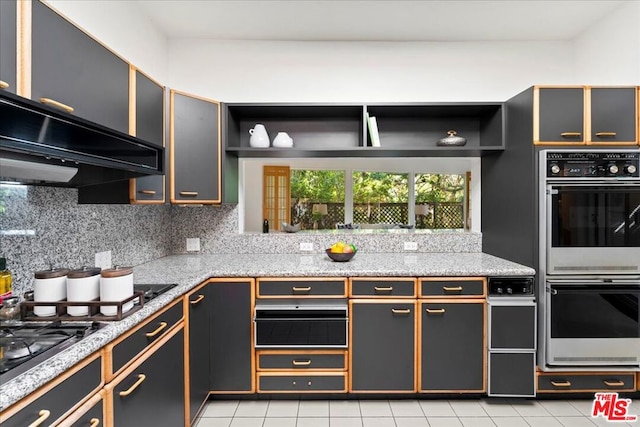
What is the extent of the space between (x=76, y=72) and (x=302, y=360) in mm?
1955

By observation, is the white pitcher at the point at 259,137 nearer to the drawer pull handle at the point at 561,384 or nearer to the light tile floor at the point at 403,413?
the light tile floor at the point at 403,413

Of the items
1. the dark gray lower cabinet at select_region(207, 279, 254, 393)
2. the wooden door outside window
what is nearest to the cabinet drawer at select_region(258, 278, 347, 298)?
the dark gray lower cabinet at select_region(207, 279, 254, 393)

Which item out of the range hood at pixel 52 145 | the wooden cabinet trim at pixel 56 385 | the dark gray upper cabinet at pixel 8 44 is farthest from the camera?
the dark gray upper cabinet at pixel 8 44

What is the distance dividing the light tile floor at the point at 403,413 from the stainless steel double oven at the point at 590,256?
1.04 feet

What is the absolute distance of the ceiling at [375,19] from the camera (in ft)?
7.67

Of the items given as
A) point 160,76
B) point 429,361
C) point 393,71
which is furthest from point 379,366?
point 160,76

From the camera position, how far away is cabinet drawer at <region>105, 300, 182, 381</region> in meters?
1.19

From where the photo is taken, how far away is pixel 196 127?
2.36m

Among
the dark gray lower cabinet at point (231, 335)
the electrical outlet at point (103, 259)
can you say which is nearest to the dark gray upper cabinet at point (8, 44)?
the electrical outlet at point (103, 259)

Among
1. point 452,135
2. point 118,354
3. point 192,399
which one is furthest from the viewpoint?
point 452,135

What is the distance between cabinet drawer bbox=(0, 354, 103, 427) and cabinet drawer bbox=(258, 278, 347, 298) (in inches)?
44.1

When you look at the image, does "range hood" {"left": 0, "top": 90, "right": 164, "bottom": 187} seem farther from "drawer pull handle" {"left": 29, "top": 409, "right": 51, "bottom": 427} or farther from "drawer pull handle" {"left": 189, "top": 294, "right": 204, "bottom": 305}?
"drawer pull handle" {"left": 189, "top": 294, "right": 204, "bottom": 305}

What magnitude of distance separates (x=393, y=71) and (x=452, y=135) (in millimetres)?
755

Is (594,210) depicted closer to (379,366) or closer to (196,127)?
(379,366)
